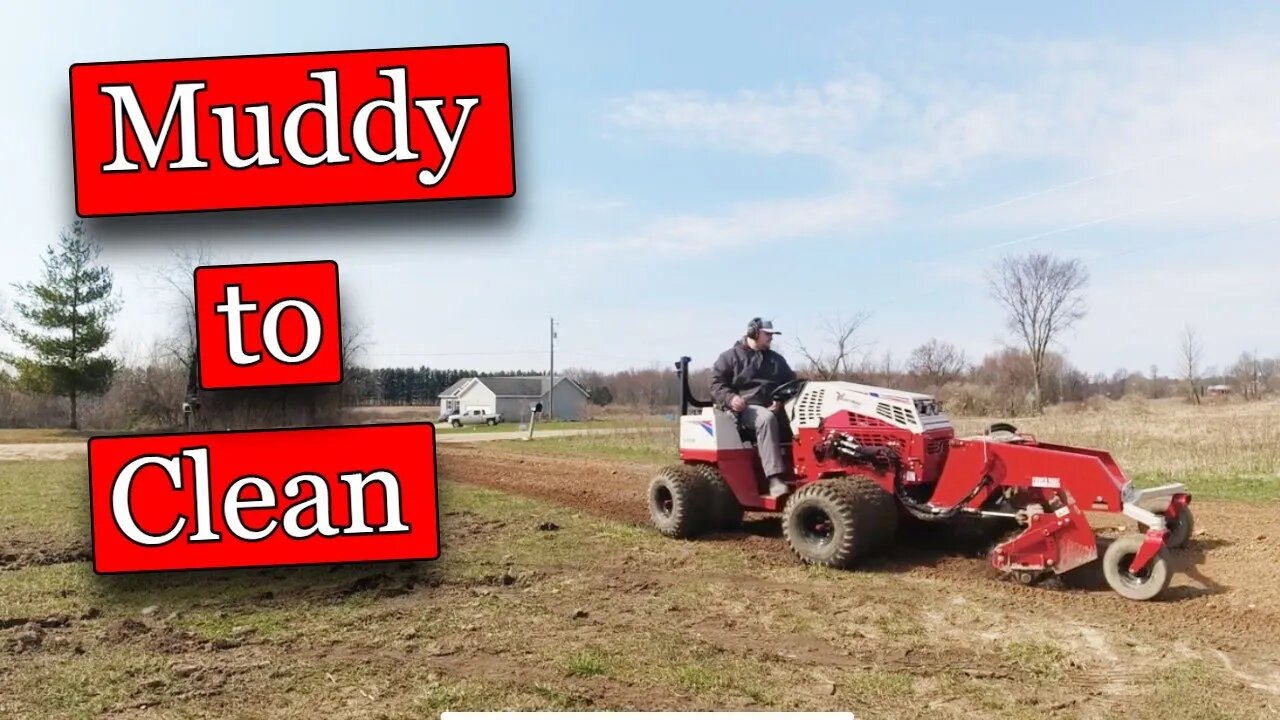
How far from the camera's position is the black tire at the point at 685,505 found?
8.03 metres

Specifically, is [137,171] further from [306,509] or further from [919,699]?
[919,699]

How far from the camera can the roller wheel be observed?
570 centimetres

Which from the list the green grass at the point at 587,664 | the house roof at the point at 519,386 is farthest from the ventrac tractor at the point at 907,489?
the house roof at the point at 519,386

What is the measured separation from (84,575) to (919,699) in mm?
5812

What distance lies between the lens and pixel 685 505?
802 cm

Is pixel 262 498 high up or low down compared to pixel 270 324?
down

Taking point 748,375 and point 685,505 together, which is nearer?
point 748,375

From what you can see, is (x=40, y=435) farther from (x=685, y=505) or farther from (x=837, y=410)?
(x=837, y=410)

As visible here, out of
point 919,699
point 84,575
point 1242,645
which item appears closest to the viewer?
point 919,699

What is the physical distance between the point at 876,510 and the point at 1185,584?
2111 millimetres

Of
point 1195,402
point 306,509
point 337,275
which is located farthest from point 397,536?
point 1195,402

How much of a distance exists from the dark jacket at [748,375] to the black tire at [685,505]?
78 centimetres

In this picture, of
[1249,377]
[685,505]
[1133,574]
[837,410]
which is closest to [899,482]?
[837,410]

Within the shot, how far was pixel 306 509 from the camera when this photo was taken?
130 inches
